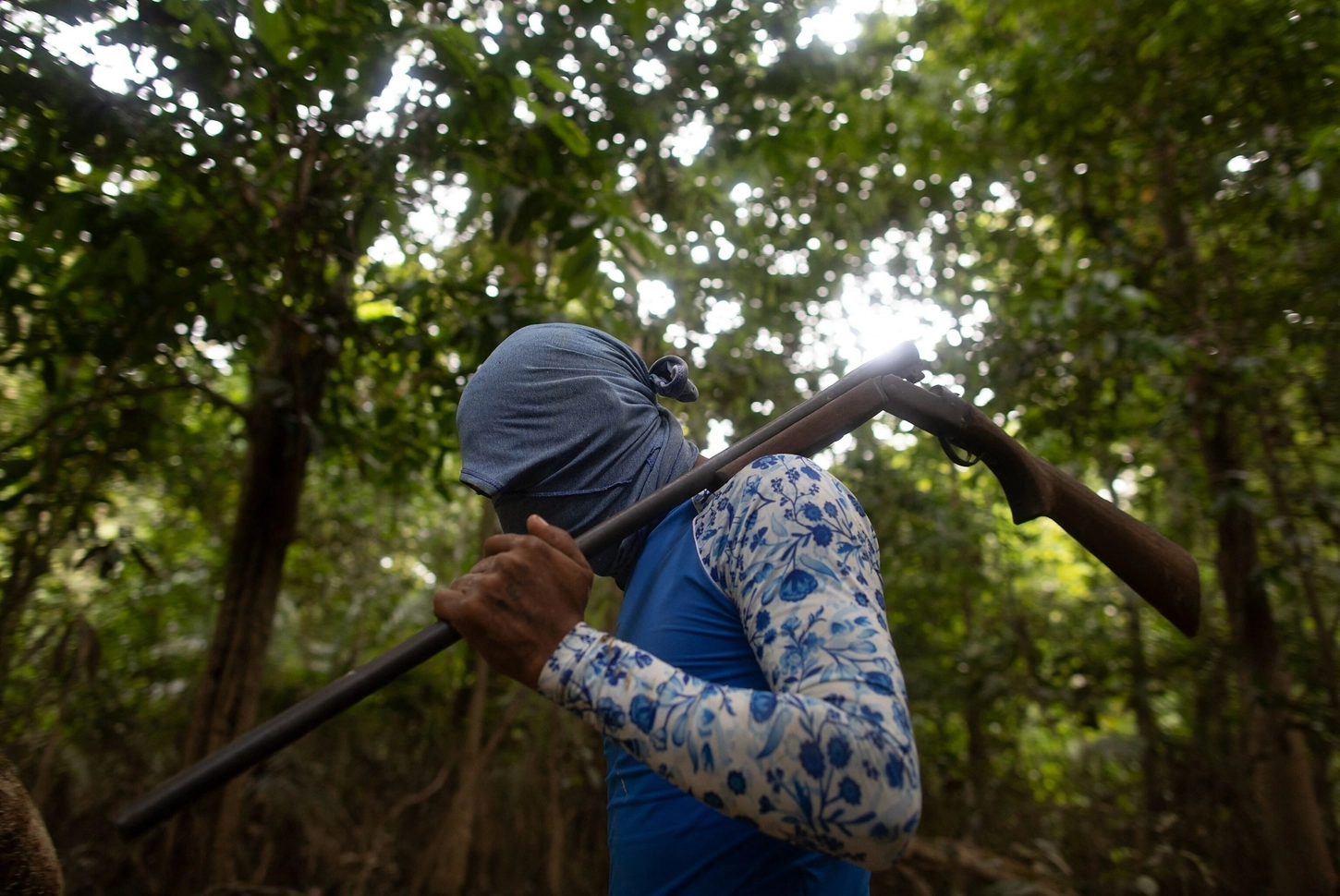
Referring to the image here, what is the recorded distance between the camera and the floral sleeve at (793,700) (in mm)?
745

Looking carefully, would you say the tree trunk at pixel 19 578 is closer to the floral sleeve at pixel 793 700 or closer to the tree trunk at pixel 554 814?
the tree trunk at pixel 554 814

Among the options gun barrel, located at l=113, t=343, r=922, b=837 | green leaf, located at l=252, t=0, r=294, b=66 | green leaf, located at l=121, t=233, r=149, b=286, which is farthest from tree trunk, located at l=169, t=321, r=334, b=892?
gun barrel, located at l=113, t=343, r=922, b=837

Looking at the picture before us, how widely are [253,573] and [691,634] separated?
2.32m

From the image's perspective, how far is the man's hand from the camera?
88 cm

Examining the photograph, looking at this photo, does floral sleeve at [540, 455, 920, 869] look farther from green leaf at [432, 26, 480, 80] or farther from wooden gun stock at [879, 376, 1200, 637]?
green leaf at [432, 26, 480, 80]

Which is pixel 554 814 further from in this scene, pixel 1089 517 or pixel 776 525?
pixel 776 525

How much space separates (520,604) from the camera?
0.90 metres

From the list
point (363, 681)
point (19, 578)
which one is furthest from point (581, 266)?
point (19, 578)

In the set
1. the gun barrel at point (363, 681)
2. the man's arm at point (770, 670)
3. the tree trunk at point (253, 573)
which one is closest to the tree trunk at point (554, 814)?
the tree trunk at point (253, 573)

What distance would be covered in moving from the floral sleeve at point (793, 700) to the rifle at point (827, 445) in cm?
17

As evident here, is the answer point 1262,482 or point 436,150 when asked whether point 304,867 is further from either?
point 1262,482

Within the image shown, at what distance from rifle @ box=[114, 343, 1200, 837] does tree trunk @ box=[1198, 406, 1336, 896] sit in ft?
6.29

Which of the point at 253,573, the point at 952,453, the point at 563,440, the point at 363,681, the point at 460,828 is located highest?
the point at 952,453

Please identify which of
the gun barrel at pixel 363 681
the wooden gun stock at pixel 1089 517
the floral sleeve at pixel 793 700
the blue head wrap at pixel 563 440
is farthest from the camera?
the wooden gun stock at pixel 1089 517
